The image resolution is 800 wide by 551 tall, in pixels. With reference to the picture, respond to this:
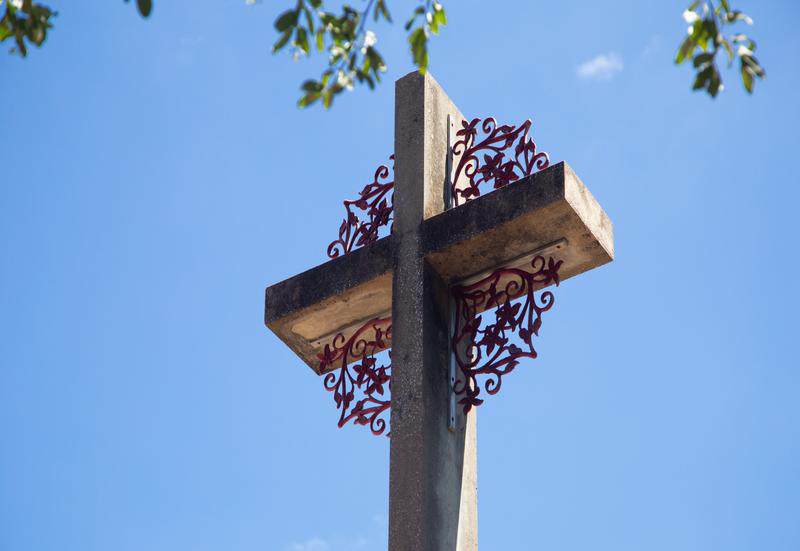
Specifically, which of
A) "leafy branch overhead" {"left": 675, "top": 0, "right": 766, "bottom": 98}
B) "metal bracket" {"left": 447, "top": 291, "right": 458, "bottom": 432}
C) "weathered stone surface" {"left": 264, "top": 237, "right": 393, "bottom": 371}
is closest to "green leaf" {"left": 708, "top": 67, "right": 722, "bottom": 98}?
"leafy branch overhead" {"left": 675, "top": 0, "right": 766, "bottom": 98}

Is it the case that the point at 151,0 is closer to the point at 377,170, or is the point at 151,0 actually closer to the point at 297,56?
the point at 297,56

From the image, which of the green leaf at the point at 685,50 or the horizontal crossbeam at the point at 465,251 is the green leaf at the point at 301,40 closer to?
the green leaf at the point at 685,50

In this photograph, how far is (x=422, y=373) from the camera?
6582mm

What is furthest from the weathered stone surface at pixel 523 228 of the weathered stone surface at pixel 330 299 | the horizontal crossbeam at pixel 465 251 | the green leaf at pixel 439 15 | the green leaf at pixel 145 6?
the green leaf at pixel 145 6

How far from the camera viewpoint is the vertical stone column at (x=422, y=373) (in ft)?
20.6

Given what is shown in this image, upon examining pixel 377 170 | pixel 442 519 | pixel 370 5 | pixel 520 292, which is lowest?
pixel 442 519

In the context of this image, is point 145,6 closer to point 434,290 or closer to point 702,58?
point 702,58

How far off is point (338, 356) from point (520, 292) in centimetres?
105

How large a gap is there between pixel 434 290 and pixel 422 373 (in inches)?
21.5

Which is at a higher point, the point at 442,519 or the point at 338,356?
the point at 338,356

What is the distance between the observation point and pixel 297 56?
4516 mm

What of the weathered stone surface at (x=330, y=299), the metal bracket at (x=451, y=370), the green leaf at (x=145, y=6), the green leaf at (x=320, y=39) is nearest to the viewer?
the green leaf at (x=145, y=6)

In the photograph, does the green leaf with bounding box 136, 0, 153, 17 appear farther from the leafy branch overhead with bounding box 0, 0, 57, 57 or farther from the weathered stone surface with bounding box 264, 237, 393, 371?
the weathered stone surface with bounding box 264, 237, 393, 371

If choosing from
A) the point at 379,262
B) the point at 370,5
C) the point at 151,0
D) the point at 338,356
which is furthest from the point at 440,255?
the point at 151,0
